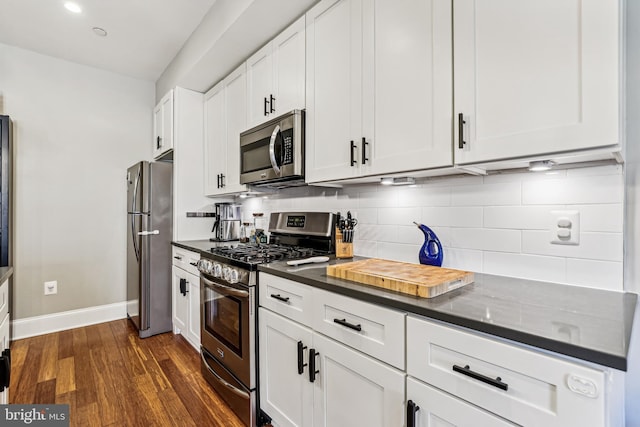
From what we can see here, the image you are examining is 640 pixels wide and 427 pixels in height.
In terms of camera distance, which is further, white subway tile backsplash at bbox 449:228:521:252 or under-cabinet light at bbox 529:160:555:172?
white subway tile backsplash at bbox 449:228:521:252

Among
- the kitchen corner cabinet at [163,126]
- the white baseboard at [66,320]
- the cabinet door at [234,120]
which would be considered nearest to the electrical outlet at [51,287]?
the white baseboard at [66,320]

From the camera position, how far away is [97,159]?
3447mm

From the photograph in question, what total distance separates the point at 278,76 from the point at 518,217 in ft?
5.40

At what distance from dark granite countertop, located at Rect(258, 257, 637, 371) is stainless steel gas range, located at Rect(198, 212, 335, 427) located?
0.58m

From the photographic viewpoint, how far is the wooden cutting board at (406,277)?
1.07 m

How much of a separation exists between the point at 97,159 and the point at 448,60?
365 centimetres

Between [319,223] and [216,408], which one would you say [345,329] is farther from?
[216,408]

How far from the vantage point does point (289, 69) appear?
203 cm

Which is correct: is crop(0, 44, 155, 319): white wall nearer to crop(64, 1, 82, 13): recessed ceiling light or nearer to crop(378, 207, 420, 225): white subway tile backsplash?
crop(64, 1, 82, 13): recessed ceiling light

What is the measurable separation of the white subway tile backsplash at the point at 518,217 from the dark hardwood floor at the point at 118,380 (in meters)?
1.71

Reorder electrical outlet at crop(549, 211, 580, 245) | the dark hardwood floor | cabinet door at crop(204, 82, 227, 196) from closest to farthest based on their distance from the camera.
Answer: electrical outlet at crop(549, 211, 580, 245) → the dark hardwood floor → cabinet door at crop(204, 82, 227, 196)

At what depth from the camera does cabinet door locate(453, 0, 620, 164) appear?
0.90 m

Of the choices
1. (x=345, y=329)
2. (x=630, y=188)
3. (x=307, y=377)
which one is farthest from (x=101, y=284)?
(x=630, y=188)

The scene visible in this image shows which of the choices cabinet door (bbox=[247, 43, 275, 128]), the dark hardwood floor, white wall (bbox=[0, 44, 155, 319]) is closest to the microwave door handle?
cabinet door (bbox=[247, 43, 275, 128])
